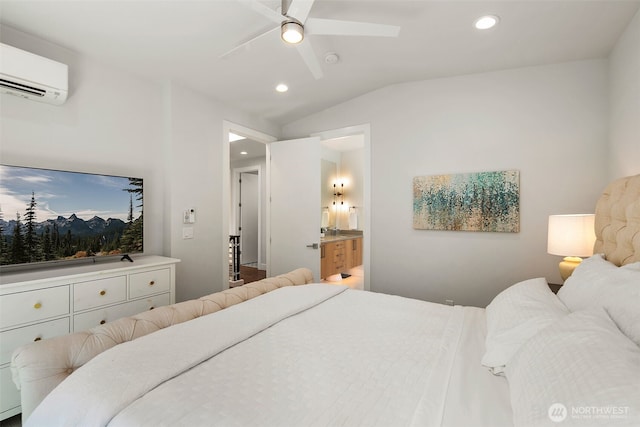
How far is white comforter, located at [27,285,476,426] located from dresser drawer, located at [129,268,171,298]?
117cm

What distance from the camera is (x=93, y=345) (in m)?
1.09

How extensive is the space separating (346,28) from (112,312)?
2478mm

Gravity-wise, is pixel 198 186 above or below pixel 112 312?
above

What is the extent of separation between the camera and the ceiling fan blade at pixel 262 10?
1436 mm

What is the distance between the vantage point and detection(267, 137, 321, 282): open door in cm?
355

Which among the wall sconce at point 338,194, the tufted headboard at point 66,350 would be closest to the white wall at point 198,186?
the tufted headboard at point 66,350

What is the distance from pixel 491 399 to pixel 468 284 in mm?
2162

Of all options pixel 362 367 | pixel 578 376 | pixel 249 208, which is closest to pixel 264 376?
pixel 362 367

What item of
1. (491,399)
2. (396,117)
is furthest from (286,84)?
(491,399)

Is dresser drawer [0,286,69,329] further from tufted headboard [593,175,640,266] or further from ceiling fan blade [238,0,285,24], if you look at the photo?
tufted headboard [593,175,640,266]

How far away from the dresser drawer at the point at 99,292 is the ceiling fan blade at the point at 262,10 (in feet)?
6.52

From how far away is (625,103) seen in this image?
6.64 feet

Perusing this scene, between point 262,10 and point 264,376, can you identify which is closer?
point 264,376

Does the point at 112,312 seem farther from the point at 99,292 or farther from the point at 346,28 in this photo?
the point at 346,28
